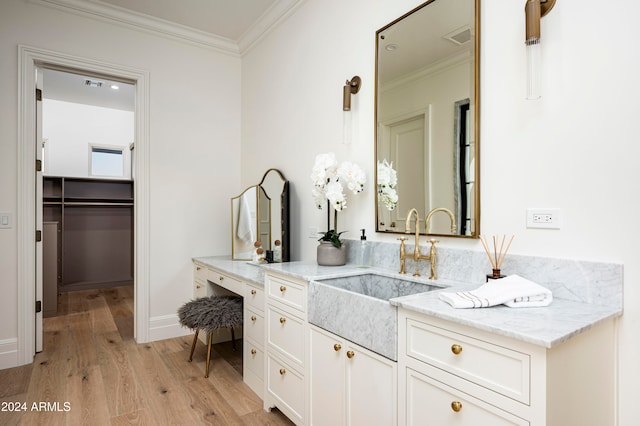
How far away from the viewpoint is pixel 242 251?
137 inches

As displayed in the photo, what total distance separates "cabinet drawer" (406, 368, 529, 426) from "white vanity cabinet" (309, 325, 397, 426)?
0.09m

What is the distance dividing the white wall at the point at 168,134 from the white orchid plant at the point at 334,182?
173 cm

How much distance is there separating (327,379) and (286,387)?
41cm

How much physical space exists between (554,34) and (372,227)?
1.33m

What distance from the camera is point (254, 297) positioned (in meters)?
2.43

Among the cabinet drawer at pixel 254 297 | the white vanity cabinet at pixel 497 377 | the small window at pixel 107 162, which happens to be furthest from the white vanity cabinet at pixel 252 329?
the small window at pixel 107 162

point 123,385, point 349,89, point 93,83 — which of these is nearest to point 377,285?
point 349,89

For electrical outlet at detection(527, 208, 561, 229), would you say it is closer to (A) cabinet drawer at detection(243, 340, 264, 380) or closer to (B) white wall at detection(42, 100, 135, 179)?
(A) cabinet drawer at detection(243, 340, 264, 380)

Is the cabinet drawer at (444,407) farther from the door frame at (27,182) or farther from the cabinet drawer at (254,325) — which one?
the door frame at (27,182)

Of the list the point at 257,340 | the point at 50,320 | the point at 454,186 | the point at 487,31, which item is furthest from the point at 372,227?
the point at 50,320

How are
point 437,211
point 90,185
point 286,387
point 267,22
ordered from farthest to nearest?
1. point 90,185
2. point 267,22
3. point 286,387
4. point 437,211

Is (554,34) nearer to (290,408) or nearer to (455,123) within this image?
(455,123)

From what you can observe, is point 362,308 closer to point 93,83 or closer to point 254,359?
point 254,359

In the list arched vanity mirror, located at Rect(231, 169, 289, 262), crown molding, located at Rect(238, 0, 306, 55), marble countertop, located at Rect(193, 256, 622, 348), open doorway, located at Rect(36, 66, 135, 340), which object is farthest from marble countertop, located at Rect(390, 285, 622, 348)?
open doorway, located at Rect(36, 66, 135, 340)
